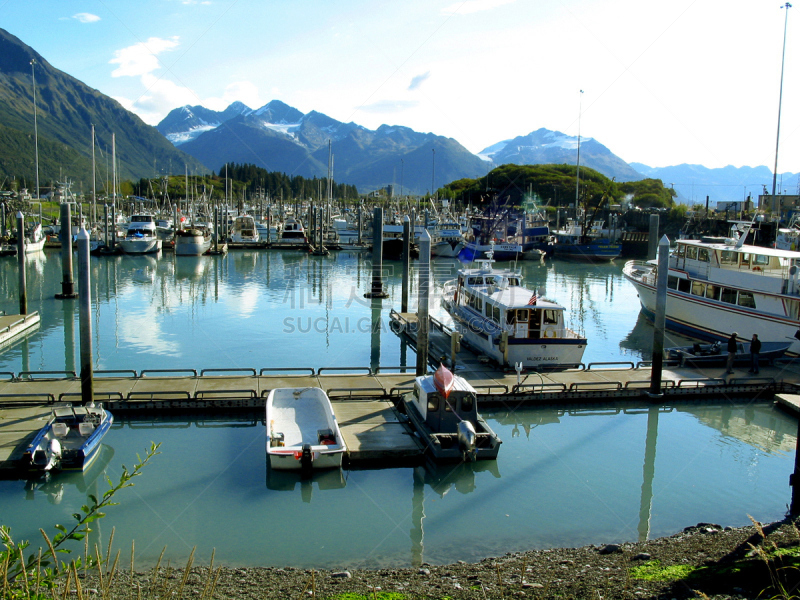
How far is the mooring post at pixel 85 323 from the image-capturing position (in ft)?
48.8

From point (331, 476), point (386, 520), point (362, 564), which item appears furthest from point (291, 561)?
point (331, 476)

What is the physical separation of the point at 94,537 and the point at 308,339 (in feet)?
55.2

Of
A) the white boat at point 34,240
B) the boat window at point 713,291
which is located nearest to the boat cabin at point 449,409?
the boat window at point 713,291

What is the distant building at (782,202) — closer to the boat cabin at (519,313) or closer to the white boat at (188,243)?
the boat cabin at (519,313)

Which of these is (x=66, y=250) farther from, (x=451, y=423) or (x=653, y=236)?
(x=653, y=236)

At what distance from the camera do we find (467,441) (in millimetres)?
13242

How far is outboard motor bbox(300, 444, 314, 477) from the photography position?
41.5ft

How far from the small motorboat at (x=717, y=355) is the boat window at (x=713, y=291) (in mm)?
4792

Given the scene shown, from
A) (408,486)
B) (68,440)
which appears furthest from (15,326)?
(408,486)

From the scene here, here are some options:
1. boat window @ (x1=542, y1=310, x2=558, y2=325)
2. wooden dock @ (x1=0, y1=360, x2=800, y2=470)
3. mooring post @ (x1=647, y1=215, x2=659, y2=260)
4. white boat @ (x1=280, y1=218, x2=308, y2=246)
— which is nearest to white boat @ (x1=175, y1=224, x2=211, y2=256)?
white boat @ (x1=280, y1=218, x2=308, y2=246)

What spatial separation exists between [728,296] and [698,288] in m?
1.61

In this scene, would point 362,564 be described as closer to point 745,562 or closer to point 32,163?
A: point 745,562

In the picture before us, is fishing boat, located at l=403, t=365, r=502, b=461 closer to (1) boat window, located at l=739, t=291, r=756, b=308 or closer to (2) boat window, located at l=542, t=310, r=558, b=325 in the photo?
(2) boat window, located at l=542, t=310, r=558, b=325

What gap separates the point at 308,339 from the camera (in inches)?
1070
